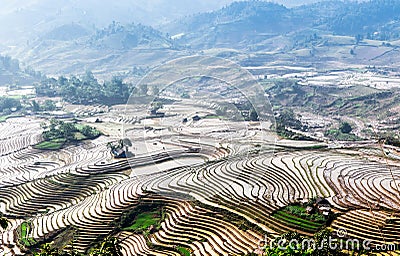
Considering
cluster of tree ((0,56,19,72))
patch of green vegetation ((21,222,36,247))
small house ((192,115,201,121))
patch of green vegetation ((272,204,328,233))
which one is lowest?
patch of green vegetation ((21,222,36,247))

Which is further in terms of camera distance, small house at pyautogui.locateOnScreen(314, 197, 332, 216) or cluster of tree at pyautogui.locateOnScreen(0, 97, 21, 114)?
cluster of tree at pyautogui.locateOnScreen(0, 97, 21, 114)

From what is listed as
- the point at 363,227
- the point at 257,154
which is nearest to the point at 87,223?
the point at 257,154

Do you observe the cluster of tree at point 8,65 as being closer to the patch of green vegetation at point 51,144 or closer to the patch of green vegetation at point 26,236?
the patch of green vegetation at point 51,144

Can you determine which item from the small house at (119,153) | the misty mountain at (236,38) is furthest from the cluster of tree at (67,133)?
the misty mountain at (236,38)

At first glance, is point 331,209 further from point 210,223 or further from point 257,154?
point 257,154

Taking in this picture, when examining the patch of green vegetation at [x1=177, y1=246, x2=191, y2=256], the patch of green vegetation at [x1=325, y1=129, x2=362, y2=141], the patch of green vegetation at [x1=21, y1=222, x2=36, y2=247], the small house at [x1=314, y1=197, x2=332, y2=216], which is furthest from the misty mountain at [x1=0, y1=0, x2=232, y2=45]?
the small house at [x1=314, y1=197, x2=332, y2=216]

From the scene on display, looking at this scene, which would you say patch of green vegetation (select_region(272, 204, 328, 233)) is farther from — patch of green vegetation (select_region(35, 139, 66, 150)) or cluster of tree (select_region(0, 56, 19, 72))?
cluster of tree (select_region(0, 56, 19, 72))

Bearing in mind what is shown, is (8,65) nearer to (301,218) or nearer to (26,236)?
(26,236)

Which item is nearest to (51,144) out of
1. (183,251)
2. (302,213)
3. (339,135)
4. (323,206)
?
(183,251)
